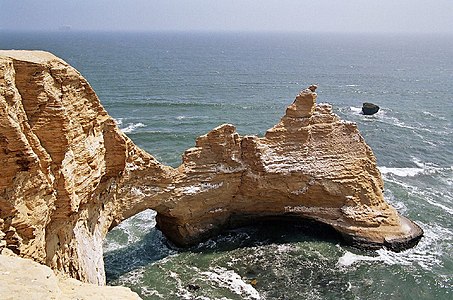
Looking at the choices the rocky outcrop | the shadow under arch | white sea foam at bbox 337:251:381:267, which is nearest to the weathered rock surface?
the rocky outcrop

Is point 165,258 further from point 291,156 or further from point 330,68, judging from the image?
point 330,68

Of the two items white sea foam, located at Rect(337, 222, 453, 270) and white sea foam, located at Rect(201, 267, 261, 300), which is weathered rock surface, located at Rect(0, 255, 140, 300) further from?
white sea foam, located at Rect(337, 222, 453, 270)

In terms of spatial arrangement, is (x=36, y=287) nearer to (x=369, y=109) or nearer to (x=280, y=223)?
(x=280, y=223)

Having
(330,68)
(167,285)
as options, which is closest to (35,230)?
(167,285)

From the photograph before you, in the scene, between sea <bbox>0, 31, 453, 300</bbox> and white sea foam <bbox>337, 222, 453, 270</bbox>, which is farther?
white sea foam <bbox>337, 222, 453, 270</bbox>

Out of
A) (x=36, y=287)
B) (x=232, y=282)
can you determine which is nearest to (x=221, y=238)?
(x=232, y=282)

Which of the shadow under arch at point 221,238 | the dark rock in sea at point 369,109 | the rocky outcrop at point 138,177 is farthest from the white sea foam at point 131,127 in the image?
the dark rock in sea at point 369,109

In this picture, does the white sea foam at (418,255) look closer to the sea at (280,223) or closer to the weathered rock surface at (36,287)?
the sea at (280,223)
